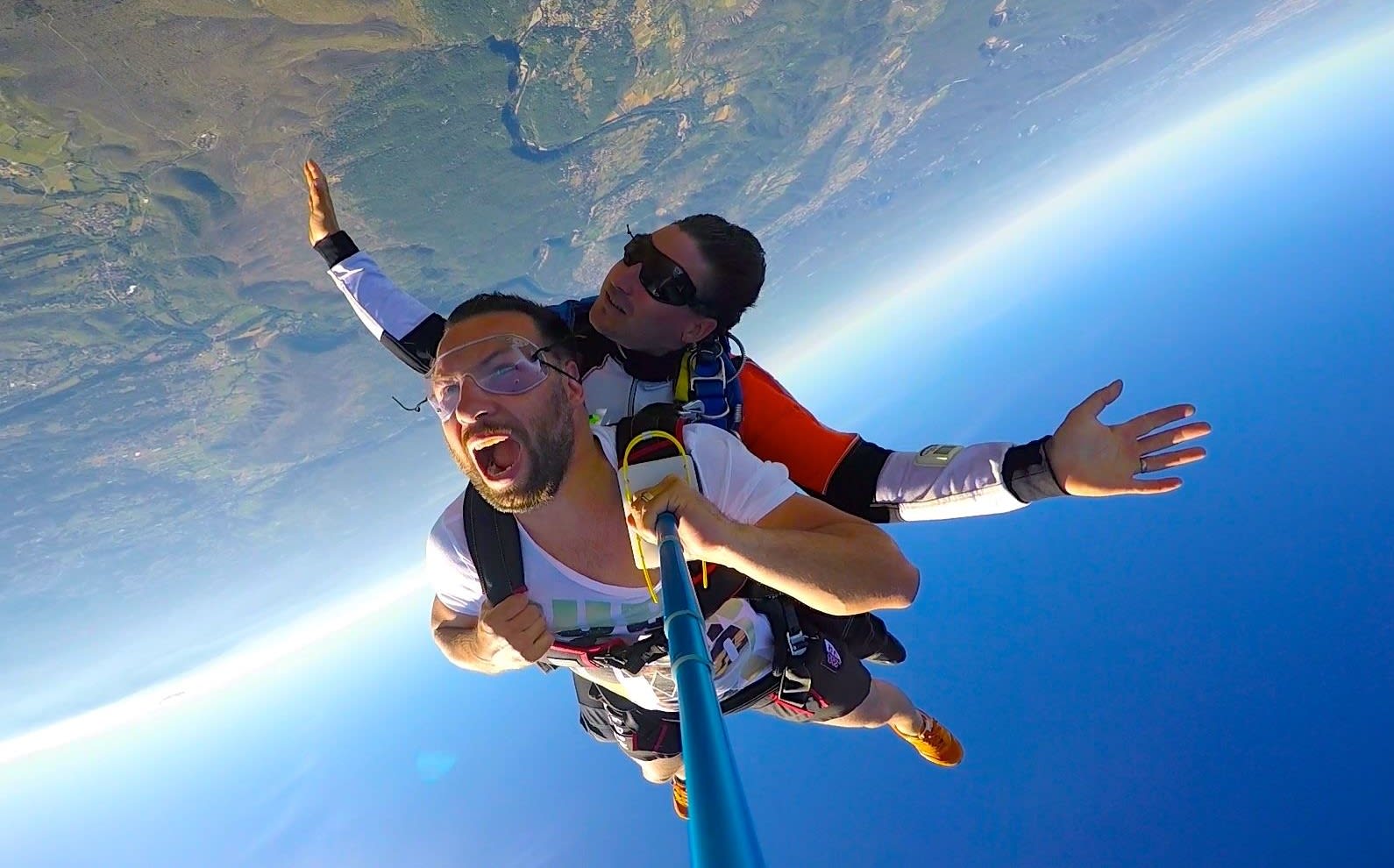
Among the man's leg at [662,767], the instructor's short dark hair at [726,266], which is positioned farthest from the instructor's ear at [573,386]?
the man's leg at [662,767]

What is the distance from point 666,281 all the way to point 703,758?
6.47 feet

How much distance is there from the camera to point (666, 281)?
94.0 inches

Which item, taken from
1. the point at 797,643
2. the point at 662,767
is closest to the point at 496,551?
the point at 797,643

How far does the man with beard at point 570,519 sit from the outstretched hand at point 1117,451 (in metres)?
0.51

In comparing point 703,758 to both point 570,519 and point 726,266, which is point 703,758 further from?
point 726,266

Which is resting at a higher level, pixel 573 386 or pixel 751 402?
pixel 751 402

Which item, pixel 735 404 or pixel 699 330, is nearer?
pixel 735 404

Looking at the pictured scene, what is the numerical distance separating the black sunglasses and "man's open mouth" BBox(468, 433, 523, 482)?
3.40 ft

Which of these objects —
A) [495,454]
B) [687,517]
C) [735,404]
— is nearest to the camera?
[687,517]

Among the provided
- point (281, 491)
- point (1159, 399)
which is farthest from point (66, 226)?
point (1159, 399)

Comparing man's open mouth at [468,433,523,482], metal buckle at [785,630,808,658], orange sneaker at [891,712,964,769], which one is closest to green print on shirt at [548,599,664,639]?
man's open mouth at [468,433,523,482]

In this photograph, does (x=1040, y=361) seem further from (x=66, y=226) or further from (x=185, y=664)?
(x=185, y=664)

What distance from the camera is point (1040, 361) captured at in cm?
6391

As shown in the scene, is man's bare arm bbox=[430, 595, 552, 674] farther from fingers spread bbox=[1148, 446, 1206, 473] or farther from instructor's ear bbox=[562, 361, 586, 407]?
fingers spread bbox=[1148, 446, 1206, 473]
